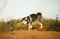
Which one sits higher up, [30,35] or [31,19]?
[31,19]

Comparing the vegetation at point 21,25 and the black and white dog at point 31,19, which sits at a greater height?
the black and white dog at point 31,19

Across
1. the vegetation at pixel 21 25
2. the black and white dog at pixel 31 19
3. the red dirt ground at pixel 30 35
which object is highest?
the black and white dog at pixel 31 19

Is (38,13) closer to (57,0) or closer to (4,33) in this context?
(57,0)

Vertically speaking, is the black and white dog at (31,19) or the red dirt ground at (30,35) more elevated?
the black and white dog at (31,19)

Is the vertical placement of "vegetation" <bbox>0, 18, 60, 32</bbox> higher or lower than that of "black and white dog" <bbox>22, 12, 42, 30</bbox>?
lower

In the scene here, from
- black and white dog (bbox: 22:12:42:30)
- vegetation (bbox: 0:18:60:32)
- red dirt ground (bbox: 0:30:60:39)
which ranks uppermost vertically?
black and white dog (bbox: 22:12:42:30)

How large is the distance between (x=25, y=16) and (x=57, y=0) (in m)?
0.49

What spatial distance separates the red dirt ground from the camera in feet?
5.92

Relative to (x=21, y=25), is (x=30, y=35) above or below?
below

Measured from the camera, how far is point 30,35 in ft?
6.06

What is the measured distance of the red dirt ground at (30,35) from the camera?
180cm

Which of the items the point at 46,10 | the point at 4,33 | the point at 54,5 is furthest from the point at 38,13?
the point at 4,33

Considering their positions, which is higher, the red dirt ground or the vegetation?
the vegetation

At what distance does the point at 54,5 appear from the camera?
2000 millimetres
